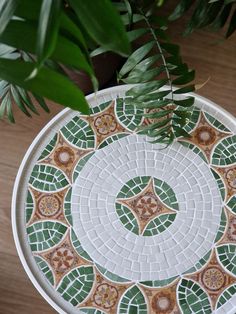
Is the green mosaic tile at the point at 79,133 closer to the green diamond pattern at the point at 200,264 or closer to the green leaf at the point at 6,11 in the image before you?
the green diamond pattern at the point at 200,264

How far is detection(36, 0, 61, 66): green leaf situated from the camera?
0.37 m

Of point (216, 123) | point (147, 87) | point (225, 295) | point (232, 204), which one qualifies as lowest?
point (225, 295)

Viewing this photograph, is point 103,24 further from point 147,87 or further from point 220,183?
point 220,183

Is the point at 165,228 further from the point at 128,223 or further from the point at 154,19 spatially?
the point at 154,19

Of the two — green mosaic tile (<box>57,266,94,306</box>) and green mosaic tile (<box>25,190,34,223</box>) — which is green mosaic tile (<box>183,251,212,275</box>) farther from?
green mosaic tile (<box>25,190,34,223</box>)

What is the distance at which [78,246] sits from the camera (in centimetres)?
88

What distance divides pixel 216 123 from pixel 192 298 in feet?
1.01

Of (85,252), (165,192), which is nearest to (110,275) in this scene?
(85,252)

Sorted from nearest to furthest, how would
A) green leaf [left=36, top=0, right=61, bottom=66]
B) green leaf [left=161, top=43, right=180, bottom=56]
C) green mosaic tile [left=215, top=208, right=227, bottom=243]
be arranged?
green leaf [left=36, top=0, right=61, bottom=66] < green leaf [left=161, top=43, right=180, bottom=56] < green mosaic tile [left=215, top=208, right=227, bottom=243]

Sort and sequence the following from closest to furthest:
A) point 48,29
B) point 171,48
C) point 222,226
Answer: point 48,29 → point 171,48 → point 222,226

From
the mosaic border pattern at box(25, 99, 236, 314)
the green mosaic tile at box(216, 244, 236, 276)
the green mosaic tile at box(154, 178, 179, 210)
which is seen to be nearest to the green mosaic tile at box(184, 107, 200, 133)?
the mosaic border pattern at box(25, 99, 236, 314)

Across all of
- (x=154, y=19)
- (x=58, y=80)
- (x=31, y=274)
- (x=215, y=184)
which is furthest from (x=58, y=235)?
(x=58, y=80)

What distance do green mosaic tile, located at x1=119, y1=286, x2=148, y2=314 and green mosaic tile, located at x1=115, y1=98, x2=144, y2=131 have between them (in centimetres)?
28

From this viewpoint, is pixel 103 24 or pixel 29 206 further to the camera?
pixel 29 206
